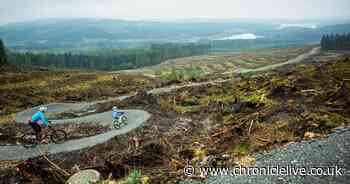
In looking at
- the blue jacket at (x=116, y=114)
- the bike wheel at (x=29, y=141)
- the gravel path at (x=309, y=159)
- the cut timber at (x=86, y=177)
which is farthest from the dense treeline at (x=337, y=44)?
the cut timber at (x=86, y=177)

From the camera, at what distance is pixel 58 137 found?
21969 millimetres

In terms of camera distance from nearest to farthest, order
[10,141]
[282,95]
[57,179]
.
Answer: [57,179], [10,141], [282,95]

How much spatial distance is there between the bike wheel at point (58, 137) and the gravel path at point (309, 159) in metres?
13.6

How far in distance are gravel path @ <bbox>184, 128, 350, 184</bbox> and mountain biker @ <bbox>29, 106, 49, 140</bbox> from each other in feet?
43.1

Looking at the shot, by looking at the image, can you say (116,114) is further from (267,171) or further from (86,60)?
(86,60)

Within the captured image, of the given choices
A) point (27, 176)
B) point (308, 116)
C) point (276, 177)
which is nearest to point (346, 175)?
point (276, 177)

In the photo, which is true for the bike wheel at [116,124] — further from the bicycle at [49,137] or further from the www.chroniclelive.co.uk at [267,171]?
the www.chroniclelive.co.uk at [267,171]

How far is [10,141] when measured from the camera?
22.1 meters

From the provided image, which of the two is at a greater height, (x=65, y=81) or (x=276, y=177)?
(x=276, y=177)

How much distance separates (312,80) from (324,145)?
23556 millimetres

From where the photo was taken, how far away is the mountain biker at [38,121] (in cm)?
2017

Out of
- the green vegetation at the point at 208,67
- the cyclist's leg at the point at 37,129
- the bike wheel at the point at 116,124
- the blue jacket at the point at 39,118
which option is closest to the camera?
the blue jacket at the point at 39,118

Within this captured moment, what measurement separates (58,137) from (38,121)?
7.10 ft

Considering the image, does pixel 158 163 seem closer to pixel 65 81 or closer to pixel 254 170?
pixel 254 170
